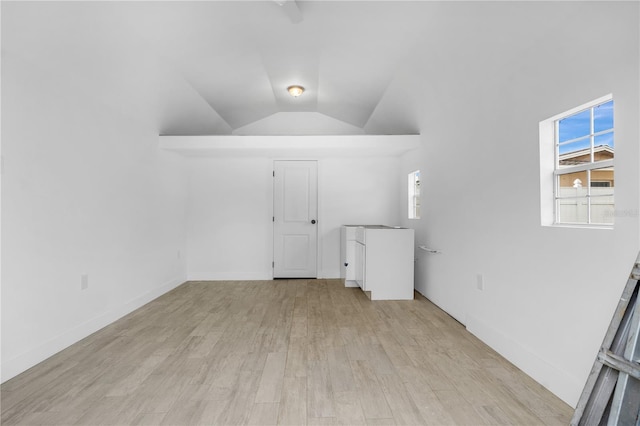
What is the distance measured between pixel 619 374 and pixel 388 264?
302cm

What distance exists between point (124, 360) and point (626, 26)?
11.6 feet

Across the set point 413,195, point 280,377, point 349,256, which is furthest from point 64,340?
point 413,195

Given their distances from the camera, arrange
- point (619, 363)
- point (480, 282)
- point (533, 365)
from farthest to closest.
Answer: point (480, 282) → point (533, 365) → point (619, 363)

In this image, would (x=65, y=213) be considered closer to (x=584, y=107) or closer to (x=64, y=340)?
(x=64, y=340)

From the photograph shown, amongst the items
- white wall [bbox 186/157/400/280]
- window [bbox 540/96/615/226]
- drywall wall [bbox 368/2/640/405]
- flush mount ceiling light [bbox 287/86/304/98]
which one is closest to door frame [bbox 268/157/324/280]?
white wall [bbox 186/157/400/280]

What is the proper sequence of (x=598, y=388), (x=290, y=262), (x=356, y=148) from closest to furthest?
(x=598, y=388) → (x=356, y=148) → (x=290, y=262)

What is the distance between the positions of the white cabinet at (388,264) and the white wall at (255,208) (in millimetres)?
1565

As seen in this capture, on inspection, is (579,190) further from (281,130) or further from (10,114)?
(281,130)

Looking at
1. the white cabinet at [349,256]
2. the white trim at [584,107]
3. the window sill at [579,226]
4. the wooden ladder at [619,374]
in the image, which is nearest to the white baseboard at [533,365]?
the wooden ladder at [619,374]

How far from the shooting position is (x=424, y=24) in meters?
2.88

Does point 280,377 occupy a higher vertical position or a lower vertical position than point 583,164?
lower

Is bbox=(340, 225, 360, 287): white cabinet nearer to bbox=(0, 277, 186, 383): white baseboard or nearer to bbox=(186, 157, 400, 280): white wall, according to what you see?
bbox=(186, 157, 400, 280): white wall

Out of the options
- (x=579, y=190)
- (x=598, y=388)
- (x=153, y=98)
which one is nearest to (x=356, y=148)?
(x=153, y=98)

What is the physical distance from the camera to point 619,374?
1278mm
